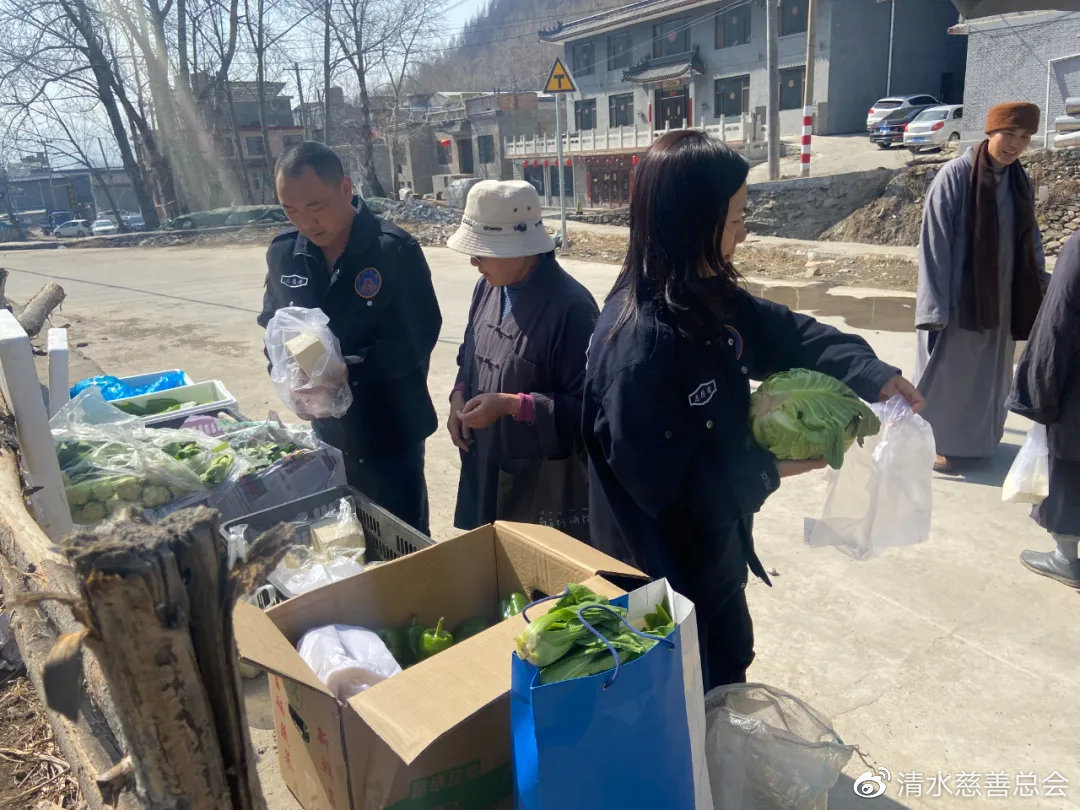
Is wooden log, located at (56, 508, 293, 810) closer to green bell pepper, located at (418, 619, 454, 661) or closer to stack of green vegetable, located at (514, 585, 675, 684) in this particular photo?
stack of green vegetable, located at (514, 585, 675, 684)

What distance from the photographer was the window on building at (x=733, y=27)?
32375 mm

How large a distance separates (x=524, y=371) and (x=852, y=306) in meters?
8.22

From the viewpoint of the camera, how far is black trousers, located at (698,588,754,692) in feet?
6.98

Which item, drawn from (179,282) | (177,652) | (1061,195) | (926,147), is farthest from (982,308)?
(926,147)

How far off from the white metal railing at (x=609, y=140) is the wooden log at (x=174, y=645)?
25.7 meters

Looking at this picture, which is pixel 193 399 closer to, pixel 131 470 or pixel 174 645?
pixel 131 470

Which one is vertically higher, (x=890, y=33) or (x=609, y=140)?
(x=890, y=33)

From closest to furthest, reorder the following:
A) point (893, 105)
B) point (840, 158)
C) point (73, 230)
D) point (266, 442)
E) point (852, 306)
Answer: point (266, 442)
point (852, 306)
point (840, 158)
point (893, 105)
point (73, 230)

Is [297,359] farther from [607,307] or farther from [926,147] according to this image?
[926,147]

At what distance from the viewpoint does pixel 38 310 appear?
6.37 m

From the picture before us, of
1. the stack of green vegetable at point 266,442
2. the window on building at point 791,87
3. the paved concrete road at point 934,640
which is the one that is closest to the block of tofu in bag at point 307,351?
the stack of green vegetable at point 266,442

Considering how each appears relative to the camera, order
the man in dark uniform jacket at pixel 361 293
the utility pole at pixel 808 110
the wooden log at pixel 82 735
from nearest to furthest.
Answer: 1. the wooden log at pixel 82 735
2. the man in dark uniform jacket at pixel 361 293
3. the utility pole at pixel 808 110

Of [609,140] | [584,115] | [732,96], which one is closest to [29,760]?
[609,140]

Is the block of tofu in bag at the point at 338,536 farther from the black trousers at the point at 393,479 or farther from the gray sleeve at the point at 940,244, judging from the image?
the gray sleeve at the point at 940,244
